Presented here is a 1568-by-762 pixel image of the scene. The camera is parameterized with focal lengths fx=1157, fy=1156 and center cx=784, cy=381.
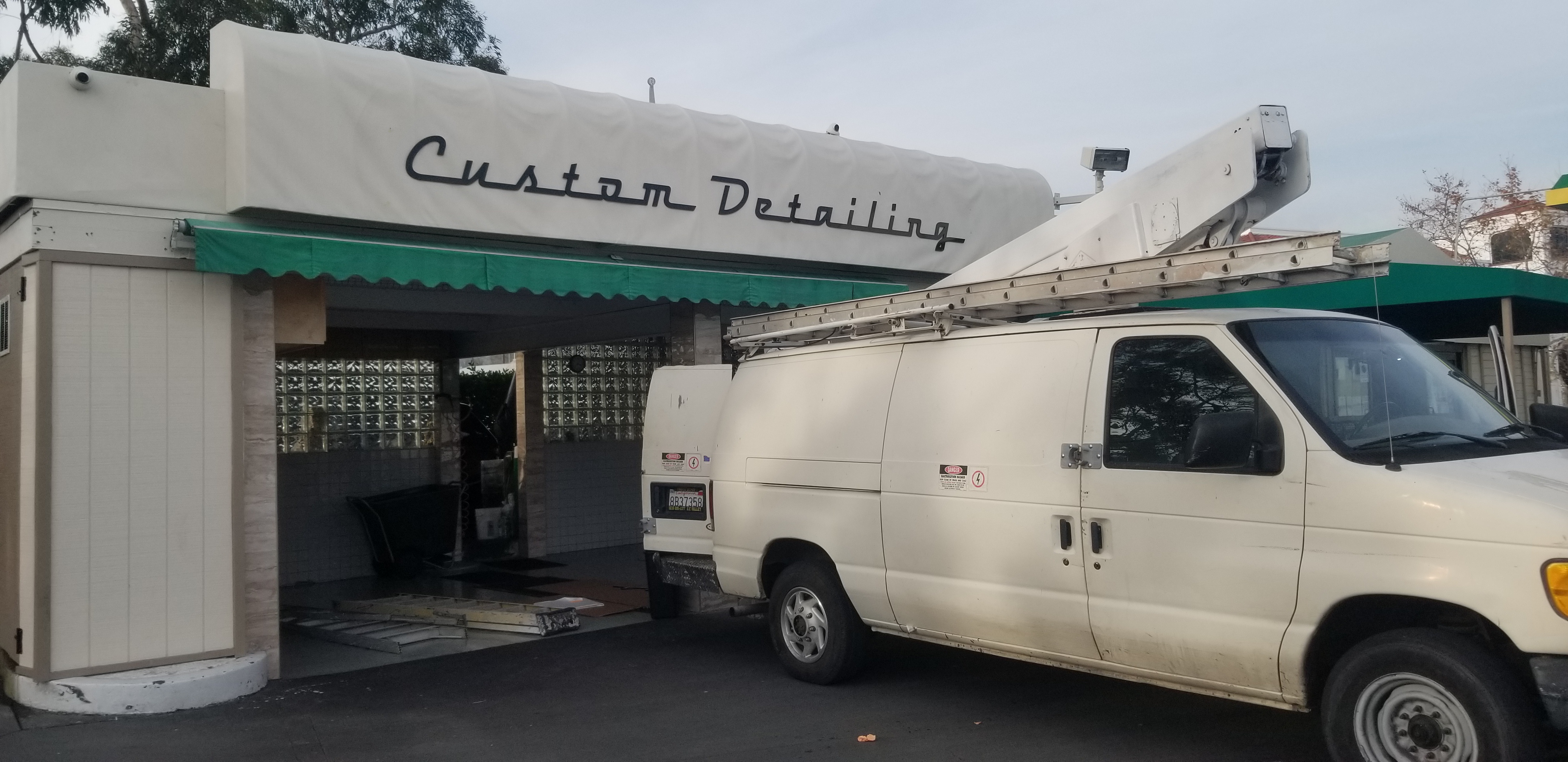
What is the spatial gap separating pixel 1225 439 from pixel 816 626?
307 centimetres

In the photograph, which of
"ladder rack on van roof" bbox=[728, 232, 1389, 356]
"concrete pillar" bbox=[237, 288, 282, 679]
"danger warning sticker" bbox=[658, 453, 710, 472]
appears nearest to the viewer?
"ladder rack on van roof" bbox=[728, 232, 1389, 356]

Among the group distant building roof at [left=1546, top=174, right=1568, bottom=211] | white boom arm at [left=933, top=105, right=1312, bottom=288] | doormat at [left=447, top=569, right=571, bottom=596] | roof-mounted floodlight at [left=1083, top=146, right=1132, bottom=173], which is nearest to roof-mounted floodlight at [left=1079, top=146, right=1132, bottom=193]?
roof-mounted floodlight at [left=1083, top=146, right=1132, bottom=173]

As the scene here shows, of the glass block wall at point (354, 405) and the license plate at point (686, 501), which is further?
the glass block wall at point (354, 405)

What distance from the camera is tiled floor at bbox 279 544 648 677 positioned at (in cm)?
842

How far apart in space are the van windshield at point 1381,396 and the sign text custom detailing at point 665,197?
5.63 metres

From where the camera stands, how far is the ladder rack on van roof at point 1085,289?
495cm

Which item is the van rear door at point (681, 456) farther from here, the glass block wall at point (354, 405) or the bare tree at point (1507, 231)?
the bare tree at point (1507, 231)

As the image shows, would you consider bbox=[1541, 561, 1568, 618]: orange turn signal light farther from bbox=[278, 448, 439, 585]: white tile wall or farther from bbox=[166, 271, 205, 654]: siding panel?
bbox=[278, 448, 439, 585]: white tile wall

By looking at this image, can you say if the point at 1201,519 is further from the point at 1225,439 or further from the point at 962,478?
the point at 962,478

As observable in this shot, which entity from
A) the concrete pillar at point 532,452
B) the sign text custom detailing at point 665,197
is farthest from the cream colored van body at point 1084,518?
the concrete pillar at point 532,452

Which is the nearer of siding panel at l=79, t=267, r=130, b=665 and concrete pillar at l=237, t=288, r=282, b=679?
siding panel at l=79, t=267, r=130, b=665

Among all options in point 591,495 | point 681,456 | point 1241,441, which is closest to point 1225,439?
point 1241,441

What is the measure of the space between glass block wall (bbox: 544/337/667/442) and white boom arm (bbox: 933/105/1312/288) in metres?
7.94

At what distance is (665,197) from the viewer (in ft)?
31.9
